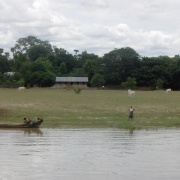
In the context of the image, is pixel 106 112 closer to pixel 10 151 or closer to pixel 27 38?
pixel 10 151

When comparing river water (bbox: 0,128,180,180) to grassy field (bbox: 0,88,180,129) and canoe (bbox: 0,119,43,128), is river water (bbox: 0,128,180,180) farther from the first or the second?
grassy field (bbox: 0,88,180,129)

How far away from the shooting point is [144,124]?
40125mm

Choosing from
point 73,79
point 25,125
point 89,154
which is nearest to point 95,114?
point 25,125

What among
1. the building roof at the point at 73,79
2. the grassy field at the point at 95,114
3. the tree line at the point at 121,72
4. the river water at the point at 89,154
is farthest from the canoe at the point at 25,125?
the building roof at the point at 73,79

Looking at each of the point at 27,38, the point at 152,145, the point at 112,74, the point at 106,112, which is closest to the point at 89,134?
the point at 152,145

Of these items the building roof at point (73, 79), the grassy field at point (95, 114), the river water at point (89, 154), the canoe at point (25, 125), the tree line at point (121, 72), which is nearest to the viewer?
the river water at point (89, 154)

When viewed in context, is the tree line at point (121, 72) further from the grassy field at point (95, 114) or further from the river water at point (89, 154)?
the river water at point (89, 154)

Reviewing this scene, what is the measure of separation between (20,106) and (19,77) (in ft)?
232

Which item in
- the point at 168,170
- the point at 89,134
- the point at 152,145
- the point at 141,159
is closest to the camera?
the point at 168,170

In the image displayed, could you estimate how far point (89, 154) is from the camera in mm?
24328

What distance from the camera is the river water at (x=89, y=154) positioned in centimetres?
1934

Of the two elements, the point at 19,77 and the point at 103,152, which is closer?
the point at 103,152

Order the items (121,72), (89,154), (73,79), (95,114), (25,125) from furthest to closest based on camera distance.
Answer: (73,79) < (121,72) < (95,114) < (25,125) < (89,154)

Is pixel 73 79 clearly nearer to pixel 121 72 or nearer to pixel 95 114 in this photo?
pixel 121 72
